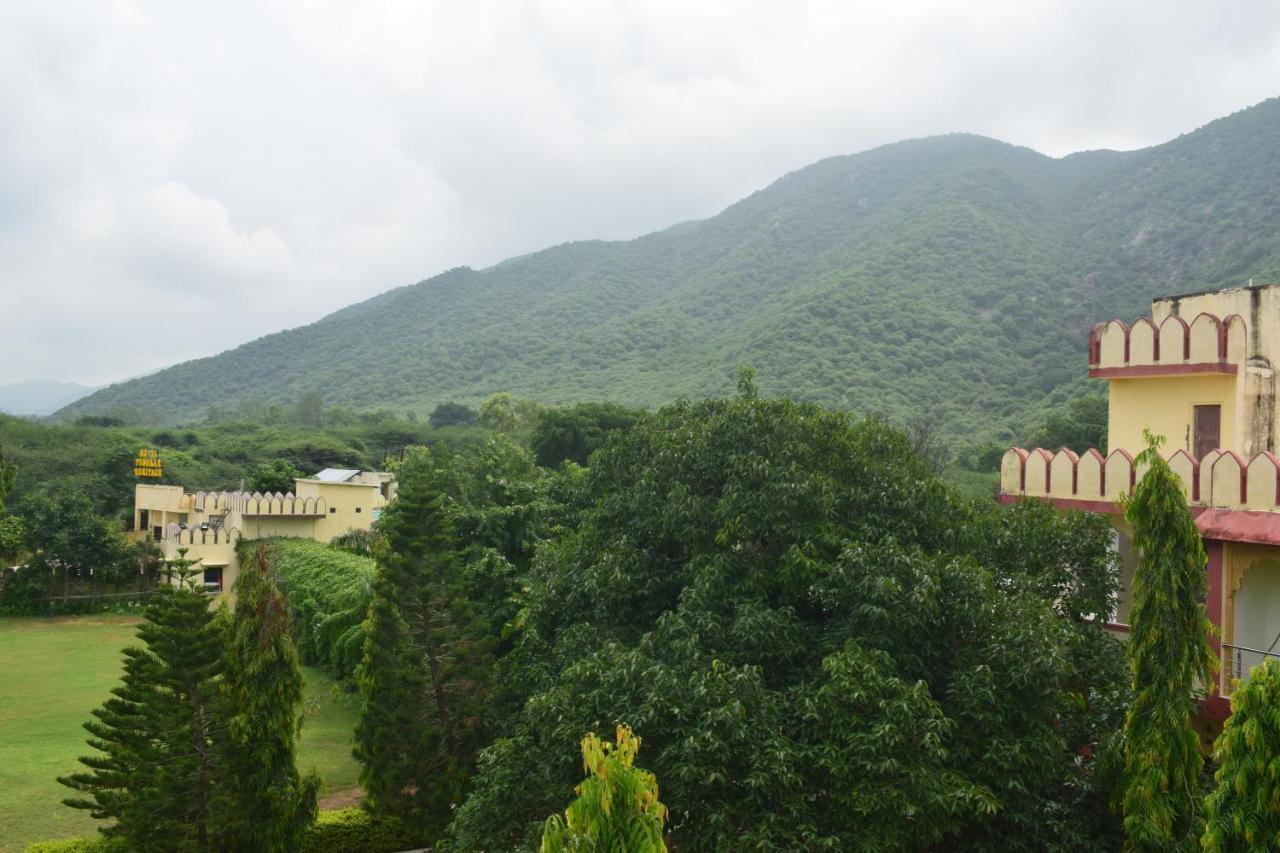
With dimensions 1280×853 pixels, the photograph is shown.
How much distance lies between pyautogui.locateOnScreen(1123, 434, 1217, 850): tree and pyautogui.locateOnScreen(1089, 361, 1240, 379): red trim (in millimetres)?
4321

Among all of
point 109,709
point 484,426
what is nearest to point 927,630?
point 109,709

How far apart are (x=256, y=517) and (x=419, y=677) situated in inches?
775

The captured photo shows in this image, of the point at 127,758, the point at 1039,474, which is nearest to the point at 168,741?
the point at 127,758

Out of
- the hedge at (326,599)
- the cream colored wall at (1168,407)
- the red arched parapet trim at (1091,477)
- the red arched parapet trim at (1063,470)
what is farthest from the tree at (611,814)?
the hedge at (326,599)

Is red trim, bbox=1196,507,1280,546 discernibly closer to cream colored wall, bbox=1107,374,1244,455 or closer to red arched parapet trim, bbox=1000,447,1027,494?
cream colored wall, bbox=1107,374,1244,455

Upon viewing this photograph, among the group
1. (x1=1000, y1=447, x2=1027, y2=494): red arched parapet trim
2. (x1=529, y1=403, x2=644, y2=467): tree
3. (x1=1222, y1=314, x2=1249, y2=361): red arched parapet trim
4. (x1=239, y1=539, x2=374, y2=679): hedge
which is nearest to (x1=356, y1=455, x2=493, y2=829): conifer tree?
(x1=239, y1=539, x2=374, y2=679): hedge

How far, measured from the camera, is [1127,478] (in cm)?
1034

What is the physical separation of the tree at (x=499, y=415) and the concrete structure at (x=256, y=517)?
85.0 feet

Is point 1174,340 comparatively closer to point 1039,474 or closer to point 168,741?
point 1039,474

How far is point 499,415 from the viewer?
199 ft

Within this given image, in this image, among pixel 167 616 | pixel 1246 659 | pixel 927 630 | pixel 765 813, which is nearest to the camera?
pixel 765 813

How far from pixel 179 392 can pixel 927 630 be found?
106534 millimetres

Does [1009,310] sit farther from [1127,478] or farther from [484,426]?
[1127,478]

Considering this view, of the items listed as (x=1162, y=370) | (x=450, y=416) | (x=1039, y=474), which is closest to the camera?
(x=1162, y=370)
